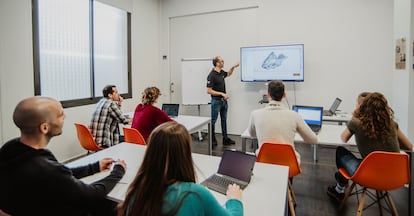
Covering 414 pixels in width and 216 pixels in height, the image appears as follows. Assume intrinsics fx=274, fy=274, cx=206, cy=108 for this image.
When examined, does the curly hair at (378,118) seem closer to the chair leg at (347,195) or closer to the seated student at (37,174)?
the chair leg at (347,195)

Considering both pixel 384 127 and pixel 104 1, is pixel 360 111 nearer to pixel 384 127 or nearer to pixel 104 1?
pixel 384 127

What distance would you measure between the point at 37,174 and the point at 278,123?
174 centimetres

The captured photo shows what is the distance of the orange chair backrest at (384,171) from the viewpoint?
2014 mm

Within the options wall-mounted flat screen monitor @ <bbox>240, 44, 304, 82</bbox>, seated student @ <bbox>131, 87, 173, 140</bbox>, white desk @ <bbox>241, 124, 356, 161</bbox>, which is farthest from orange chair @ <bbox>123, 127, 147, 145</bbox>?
wall-mounted flat screen monitor @ <bbox>240, 44, 304, 82</bbox>

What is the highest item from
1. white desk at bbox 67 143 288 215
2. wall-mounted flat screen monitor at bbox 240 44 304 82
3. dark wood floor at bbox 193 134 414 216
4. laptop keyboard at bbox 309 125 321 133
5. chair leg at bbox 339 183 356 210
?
wall-mounted flat screen monitor at bbox 240 44 304 82

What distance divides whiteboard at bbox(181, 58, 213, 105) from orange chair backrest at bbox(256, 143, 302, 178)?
3523 millimetres

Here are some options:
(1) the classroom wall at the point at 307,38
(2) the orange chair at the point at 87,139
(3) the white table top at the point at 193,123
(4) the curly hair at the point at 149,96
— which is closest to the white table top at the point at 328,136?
(3) the white table top at the point at 193,123

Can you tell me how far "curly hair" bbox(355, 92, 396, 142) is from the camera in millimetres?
2166

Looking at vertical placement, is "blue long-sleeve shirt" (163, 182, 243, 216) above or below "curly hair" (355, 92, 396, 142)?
below

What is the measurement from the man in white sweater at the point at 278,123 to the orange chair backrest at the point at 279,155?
9cm

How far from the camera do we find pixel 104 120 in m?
3.25

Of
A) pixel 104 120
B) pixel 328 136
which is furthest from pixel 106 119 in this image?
pixel 328 136

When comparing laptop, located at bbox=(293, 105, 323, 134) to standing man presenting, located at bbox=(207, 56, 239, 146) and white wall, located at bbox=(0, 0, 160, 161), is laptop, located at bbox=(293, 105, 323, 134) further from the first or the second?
white wall, located at bbox=(0, 0, 160, 161)

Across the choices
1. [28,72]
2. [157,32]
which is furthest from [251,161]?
[157,32]
